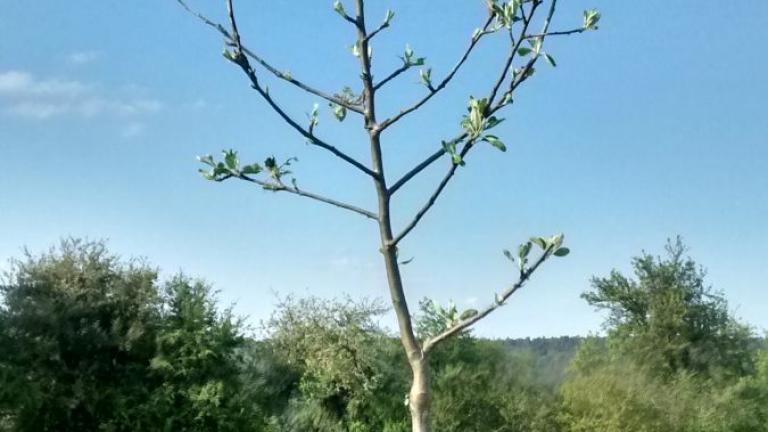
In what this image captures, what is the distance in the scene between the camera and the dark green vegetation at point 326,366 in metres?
22.6

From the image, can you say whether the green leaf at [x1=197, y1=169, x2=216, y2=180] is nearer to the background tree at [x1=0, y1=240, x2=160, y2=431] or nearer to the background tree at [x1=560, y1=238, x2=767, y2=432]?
the background tree at [x1=0, y1=240, x2=160, y2=431]

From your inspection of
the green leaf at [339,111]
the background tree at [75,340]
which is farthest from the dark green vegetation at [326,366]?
the green leaf at [339,111]

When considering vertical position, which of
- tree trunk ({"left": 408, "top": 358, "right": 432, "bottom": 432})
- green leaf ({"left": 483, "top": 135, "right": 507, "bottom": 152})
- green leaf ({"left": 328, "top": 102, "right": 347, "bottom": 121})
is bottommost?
tree trunk ({"left": 408, "top": 358, "right": 432, "bottom": 432})

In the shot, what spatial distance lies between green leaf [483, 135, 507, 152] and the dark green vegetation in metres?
18.1

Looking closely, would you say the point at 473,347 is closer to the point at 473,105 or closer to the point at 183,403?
the point at 183,403

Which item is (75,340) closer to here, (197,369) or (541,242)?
(197,369)

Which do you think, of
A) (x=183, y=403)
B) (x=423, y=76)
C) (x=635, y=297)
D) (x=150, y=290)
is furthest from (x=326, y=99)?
(x=635, y=297)

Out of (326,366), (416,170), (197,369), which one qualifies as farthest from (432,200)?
(326,366)

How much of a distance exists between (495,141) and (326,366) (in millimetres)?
24227

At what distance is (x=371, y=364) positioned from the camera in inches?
1059

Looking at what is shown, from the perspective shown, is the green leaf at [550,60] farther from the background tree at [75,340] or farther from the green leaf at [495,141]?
the background tree at [75,340]

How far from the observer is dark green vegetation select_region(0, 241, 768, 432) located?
22609mm

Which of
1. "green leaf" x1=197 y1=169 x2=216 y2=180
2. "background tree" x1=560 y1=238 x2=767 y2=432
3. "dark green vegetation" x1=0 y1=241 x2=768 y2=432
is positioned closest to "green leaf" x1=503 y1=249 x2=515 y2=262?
"green leaf" x1=197 y1=169 x2=216 y2=180

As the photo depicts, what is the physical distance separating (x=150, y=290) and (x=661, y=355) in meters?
12.8
